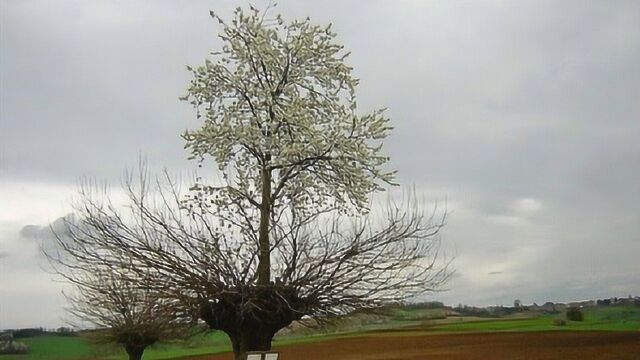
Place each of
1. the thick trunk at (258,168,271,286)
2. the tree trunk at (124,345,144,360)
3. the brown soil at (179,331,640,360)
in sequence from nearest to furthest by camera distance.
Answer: the thick trunk at (258,168,271,286) < the brown soil at (179,331,640,360) < the tree trunk at (124,345,144,360)

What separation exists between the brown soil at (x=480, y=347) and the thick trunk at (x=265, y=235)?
1260 cm

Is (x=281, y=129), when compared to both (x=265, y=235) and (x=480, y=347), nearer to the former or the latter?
(x=265, y=235)

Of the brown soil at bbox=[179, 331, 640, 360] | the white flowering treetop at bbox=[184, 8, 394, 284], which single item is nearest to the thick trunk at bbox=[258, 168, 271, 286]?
the white flowering treetop at bbox=[184, 8, 394, 284]

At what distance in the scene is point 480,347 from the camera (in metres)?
28.2

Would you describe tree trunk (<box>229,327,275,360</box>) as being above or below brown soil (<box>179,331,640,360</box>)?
above

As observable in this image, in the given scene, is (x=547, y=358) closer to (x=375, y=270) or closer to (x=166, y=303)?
(x=375, y=270)

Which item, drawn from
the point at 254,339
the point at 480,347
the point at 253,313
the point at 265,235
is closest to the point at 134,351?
the point at 480,347

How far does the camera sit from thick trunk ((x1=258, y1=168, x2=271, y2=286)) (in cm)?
1309

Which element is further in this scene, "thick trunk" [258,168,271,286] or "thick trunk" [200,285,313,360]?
"thick trunk" [258,168,271,286]

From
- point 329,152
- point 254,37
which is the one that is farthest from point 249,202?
point 254,37

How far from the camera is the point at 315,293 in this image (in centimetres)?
1307

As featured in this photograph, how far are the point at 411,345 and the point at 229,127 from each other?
16972mm

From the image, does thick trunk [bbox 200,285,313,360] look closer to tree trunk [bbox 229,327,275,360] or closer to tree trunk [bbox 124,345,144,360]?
tree trunk [bbox 229,327,275,360]

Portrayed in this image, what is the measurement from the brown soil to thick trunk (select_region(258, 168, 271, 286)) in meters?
12.6
